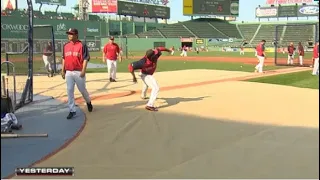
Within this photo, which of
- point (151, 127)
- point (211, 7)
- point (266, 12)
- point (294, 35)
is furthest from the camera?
point (266, 12)

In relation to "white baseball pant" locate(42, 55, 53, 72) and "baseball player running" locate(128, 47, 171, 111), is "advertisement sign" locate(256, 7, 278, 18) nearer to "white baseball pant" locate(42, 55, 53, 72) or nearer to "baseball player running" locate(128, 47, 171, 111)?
"white baseball pant" locate(42, 55, 53, 72)

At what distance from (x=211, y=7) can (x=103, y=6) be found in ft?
68.3

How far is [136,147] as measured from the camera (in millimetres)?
5992

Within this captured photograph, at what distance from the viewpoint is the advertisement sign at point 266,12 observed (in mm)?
87250

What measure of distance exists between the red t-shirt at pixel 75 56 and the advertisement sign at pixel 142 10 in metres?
70.4

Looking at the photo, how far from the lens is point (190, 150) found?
5.80 m

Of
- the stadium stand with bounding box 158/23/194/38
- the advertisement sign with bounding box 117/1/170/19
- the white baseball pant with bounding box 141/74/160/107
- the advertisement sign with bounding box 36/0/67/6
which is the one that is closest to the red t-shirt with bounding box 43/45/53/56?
the white baseball pant with bounding box 141/74/160/107

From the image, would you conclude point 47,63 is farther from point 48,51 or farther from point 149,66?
point 149,66

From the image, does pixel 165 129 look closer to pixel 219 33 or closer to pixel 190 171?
pixel 190 171

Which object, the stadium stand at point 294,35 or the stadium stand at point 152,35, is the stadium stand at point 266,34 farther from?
the stadium stand at point 152,35

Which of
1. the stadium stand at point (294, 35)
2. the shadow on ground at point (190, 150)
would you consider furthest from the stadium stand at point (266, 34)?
the shadow on ground at point (190, 150)

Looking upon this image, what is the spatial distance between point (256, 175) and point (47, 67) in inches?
611

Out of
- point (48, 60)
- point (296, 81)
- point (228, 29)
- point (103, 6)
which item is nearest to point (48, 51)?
point (48, 60)

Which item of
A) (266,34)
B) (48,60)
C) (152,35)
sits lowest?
(48,60)
